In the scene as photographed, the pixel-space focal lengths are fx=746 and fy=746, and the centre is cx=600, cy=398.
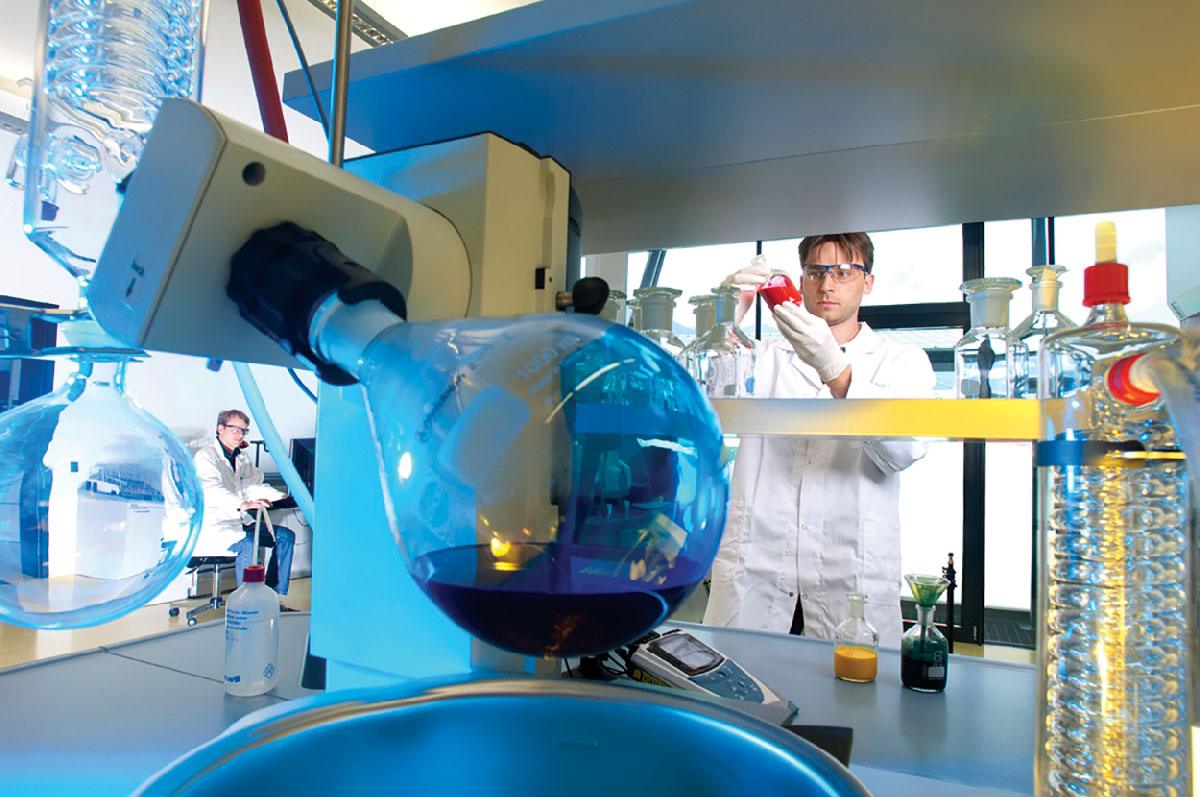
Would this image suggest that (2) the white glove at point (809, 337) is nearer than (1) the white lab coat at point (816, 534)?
Yes

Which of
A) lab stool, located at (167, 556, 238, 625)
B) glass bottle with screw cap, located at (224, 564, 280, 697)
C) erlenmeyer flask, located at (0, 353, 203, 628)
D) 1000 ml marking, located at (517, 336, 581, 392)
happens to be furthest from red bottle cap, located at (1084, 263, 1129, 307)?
lab stool, located at (167, 556, 238, 625)

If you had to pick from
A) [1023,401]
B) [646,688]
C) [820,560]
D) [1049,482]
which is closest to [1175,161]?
[1023,401]

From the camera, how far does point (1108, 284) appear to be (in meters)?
0.49

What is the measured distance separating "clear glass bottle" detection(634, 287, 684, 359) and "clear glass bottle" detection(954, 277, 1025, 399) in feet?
1.08

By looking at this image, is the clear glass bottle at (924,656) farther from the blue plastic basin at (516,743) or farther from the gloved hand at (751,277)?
the blue plastic basin at (516,743)

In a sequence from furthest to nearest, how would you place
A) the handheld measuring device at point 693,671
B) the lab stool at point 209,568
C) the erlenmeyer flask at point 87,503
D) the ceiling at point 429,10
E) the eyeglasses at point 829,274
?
the lab stool at point 209,568
the ceiling at point 429,10
the eyeglasses at point 829,274
the handheld measuring device at point 693,671
the erlenmeyer flask at point 87,503

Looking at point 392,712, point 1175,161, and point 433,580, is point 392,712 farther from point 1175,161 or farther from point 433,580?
point 1175,161

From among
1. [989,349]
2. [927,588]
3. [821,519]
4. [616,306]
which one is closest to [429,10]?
[821,519]

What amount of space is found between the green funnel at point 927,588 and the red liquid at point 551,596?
78 centimetres

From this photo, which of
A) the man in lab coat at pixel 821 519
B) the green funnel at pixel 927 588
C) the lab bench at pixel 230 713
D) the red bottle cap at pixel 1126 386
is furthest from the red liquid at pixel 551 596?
the man in lab coat at pixel 821 519

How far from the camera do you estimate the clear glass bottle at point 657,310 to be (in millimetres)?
888

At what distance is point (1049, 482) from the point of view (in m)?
0.49

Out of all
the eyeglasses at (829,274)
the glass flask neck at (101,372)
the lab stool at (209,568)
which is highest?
the eyeglasses at (829,274)

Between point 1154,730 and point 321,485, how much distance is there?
0.56 m
